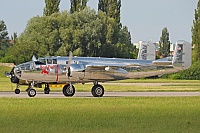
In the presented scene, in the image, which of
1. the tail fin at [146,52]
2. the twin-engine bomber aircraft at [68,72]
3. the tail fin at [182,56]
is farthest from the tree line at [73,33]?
the twin-engine bomber aircraft at [68,72]

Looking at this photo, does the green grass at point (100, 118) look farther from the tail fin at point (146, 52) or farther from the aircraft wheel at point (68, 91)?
the tail fin at point (146, 52)

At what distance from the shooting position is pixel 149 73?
41.7m

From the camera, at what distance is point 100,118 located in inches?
873

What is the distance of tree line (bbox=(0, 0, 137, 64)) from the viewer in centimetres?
10475

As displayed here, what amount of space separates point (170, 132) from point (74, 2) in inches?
3701

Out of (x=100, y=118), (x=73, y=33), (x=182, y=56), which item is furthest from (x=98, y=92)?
(x=73, y=33)

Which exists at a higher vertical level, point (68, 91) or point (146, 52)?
point (146, 52)

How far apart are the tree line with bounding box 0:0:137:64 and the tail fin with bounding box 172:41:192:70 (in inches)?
2361

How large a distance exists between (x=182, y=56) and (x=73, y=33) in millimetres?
64563

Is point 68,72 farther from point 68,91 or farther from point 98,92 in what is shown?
point 98,92

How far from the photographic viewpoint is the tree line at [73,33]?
344ft

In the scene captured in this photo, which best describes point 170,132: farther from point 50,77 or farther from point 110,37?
point 110,37

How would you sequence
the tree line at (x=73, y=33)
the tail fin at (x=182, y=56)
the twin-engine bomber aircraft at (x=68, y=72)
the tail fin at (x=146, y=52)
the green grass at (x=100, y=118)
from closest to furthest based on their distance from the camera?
the green grass at (x=100, y=118), the twin-engine bomber aircraft at (x=68, y=72), the tail fin at (x=182, y=56), the tail fin at (x=146, y=52), the tree line at (x=73, y=33)

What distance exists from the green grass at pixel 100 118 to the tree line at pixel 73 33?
7527 centimetres
